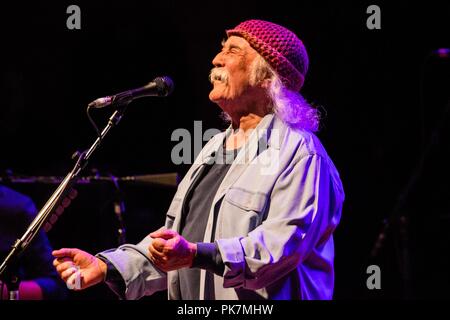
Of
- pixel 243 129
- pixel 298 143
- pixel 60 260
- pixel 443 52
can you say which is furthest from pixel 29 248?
pixel 443 52

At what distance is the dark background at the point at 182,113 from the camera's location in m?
4.86

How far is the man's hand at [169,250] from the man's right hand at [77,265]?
38cm

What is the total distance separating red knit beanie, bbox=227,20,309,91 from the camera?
3104 millimetres

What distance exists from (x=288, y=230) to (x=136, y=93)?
992 mm

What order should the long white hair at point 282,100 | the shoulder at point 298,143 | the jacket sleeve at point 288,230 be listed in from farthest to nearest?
the long white hair at point 282,100, the shoulder at point 298,143, the jacket sleeve at point 288,230

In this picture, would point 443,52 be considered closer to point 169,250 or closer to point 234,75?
point 234,75

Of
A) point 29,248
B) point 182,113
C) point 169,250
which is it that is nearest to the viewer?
point 169,250

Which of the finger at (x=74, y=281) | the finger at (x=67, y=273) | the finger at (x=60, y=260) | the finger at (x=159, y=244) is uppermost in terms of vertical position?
the finger at (x=159, y=244)

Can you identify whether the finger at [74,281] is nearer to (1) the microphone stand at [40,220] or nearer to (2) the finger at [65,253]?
(2) the finger at [65,253]

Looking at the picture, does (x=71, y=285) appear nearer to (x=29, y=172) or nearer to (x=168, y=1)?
(x=29, y=172)

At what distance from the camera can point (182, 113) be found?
4.93 meters

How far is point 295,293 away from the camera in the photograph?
2.58 meters

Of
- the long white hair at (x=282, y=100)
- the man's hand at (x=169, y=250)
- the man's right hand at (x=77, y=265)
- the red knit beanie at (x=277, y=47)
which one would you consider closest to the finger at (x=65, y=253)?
the man's right hand at (x=77, y=265)
